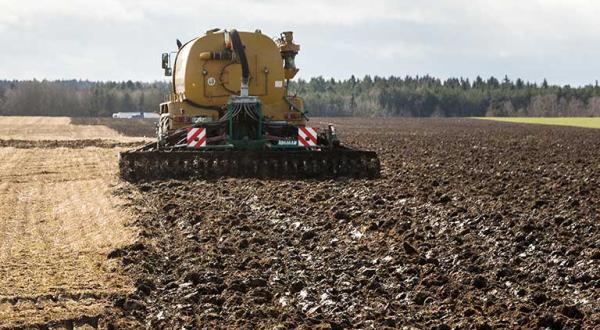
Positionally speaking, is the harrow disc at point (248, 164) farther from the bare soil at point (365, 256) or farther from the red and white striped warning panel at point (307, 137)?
the bare soil at point (365, 256)

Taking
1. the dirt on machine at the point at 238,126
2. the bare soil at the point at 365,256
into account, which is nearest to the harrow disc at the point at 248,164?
the dirt on machine at the point at 238,126

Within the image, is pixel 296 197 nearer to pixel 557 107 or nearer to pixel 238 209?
pixel 238 209

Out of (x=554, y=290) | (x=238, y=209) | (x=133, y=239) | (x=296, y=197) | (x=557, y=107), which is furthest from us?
(x=557, y=107)

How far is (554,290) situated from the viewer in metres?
8.24

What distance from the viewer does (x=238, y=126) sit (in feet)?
65.2

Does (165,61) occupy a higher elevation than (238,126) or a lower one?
higher

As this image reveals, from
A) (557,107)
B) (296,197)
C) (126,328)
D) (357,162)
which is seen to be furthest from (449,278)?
(557,107)

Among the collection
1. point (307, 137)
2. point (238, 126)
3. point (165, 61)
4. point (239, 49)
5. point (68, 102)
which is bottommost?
point (68, 102)

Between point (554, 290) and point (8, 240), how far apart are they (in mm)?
6363

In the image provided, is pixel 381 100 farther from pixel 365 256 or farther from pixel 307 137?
pixel 365 256

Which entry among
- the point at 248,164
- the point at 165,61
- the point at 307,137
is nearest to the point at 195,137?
the point at 248,164

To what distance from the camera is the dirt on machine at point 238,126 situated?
734 inches

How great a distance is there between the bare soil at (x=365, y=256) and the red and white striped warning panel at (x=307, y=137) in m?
2.73

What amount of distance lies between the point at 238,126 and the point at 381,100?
5375 inches
